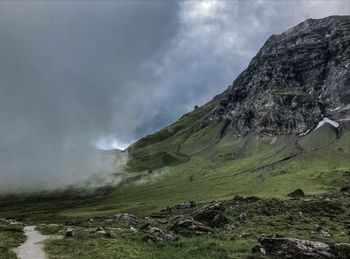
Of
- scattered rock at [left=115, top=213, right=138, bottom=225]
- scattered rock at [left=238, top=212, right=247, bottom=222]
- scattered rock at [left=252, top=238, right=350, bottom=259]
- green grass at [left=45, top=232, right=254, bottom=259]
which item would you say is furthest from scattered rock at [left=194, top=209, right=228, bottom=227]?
scattered rock at [left=252, top=238, right=350, bottom=259]

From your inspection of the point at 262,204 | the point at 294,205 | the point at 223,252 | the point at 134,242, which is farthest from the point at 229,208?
the point at 223,252

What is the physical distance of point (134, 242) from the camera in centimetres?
5538

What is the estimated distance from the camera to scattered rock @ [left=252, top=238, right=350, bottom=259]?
3876cm

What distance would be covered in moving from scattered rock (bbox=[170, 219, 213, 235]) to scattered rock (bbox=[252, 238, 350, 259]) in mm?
19450

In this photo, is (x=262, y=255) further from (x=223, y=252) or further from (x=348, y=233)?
(x=348, y=233)

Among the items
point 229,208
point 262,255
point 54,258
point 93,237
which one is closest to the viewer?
point 262,255

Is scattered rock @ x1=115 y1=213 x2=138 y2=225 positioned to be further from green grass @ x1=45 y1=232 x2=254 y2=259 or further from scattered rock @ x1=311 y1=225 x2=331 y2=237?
scattered rock @ x1=311 y1=225 x2=331 y2=237

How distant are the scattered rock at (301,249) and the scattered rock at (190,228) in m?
19.4

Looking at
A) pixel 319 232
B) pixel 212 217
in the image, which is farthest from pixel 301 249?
pixel 212 217

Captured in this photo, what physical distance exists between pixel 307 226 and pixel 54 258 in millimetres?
38323

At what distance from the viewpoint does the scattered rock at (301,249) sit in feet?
127

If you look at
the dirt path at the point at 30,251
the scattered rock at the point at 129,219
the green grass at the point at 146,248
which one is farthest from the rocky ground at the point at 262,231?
the scattered rock at the point at 129,219

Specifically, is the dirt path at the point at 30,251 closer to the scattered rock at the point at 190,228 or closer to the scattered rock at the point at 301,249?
the scattered rock at the point at 190,228

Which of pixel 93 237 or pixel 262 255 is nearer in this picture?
pixel 262 255
